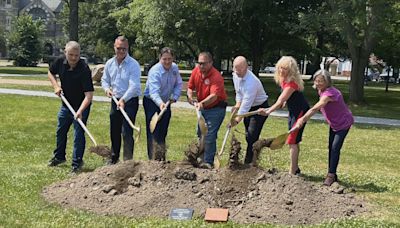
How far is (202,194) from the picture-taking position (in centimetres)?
638

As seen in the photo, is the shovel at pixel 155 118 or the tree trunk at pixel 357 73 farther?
the tree trunk at pixel 357 73

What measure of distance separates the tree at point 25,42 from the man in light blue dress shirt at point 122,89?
51573 millimetres

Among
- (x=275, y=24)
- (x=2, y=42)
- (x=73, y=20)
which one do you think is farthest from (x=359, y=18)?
(x=2, y=42)

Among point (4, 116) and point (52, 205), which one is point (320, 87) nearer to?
point (52, 205)

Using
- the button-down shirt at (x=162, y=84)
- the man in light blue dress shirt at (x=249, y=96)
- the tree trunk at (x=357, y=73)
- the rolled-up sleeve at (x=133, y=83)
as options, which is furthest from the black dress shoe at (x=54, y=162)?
the tree trunk at (x=357, y=73)

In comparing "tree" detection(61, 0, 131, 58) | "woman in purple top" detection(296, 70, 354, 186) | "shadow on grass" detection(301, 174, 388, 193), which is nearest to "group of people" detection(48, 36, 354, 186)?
"woman in purple top" detection(296, 70, 354, 186)

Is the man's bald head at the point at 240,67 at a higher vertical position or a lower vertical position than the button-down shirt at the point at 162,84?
higher

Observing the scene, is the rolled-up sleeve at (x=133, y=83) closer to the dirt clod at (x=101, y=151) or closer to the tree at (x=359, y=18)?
the dirt clod at (x=101, y=151)

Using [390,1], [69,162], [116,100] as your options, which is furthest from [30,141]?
[390,1]

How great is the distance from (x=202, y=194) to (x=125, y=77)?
2.34 m

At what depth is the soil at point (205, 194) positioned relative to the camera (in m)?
5.98

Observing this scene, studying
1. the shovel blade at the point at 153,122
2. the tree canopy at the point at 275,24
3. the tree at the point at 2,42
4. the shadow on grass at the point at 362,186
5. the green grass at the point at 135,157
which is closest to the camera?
the green grass at the point at 135,157

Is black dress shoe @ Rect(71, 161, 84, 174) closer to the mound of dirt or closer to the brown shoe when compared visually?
the mound of dirt

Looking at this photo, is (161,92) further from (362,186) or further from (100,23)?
(100,23)
